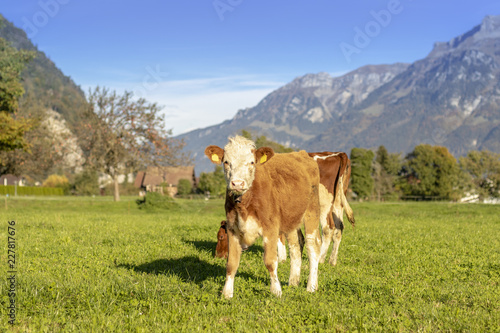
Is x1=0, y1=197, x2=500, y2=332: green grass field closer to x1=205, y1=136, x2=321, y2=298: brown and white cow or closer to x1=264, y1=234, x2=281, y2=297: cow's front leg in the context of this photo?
x1=264, y1=234, x2=281, y2=297: cow's front leg

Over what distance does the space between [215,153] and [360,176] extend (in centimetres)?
9106

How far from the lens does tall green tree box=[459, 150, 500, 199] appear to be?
10794 cm

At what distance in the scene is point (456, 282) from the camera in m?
8.80

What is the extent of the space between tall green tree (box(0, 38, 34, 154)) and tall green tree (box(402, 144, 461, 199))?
88979 millimetres

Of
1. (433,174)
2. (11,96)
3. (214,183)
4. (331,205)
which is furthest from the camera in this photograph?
(433,174)

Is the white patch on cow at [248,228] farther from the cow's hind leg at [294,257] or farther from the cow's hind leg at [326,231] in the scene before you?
the cow's hind leg at [326,231]

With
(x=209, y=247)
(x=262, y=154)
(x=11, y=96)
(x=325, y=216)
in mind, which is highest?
(x=11, y=96)

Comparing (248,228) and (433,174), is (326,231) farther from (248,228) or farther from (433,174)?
(433,174)

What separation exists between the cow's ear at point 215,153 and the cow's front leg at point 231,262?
50.0 inches

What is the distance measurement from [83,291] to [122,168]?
Answer: 127 ft

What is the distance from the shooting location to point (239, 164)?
718cm

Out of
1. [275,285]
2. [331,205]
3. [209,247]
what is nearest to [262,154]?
[275,285]

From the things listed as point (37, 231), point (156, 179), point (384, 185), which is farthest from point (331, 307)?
point (156, 179)

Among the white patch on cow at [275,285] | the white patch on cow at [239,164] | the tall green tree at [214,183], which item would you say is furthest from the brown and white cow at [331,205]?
the tall green tree at [214,183]
